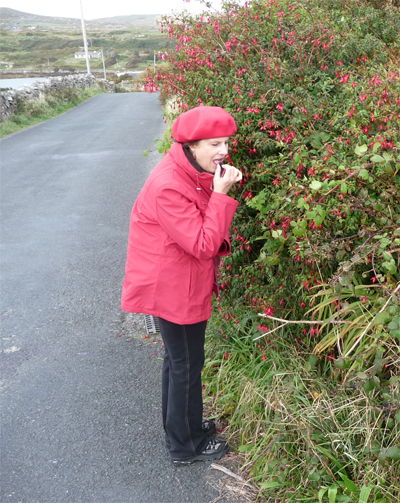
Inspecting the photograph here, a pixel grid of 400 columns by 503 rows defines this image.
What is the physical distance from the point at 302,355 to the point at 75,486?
1.49 m

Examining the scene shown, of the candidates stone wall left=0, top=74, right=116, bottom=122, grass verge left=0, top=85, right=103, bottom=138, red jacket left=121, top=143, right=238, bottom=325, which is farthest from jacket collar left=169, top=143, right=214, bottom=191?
stone wall left=0, top=74, right=116, bottom=122

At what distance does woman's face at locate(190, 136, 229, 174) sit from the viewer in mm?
2414

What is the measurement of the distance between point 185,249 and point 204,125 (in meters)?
0.58

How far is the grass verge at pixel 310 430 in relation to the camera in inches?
90.8

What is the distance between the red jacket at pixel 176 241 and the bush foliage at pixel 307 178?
1.22 ft

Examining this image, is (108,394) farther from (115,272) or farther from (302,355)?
(115,272)

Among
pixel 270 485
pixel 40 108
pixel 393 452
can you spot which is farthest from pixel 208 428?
pixel 40 108

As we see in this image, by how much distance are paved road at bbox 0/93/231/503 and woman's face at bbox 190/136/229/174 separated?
1.69m

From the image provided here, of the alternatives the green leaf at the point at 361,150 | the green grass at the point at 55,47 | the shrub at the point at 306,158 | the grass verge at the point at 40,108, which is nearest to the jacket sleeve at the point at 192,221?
the shrub at the point at 306,158

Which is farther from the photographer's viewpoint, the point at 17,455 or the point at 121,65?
the point at 121,65

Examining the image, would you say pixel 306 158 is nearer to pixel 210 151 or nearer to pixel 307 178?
pixel 307 178

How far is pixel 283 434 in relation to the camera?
2590 mm

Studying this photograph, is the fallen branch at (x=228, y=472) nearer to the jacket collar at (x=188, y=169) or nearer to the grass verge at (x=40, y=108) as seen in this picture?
the jacket collar at (x=188, y=169)

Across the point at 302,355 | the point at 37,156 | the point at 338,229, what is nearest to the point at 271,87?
the point at 338,229
